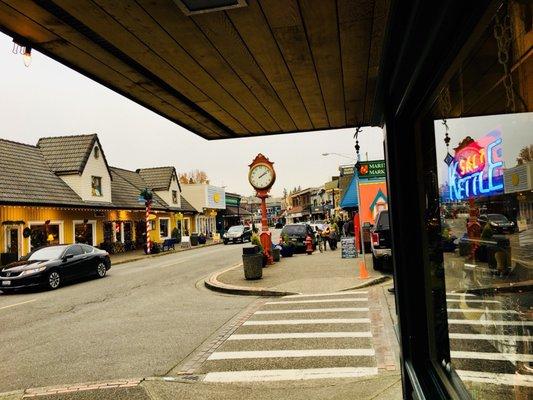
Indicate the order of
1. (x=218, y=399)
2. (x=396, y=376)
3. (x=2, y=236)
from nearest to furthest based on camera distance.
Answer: (x=218, y=399) < (x=396, y=376) < (x=2, y=236)

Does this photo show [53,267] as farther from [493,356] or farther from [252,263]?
[493,356]

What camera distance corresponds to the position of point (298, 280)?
13.4 m

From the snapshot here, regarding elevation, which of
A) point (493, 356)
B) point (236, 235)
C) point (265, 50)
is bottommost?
point (236, 235)

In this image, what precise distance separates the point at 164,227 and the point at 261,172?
2709cm

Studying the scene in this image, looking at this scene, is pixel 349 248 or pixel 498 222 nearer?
pixel 498 222

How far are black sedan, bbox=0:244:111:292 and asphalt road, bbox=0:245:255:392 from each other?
44 cm

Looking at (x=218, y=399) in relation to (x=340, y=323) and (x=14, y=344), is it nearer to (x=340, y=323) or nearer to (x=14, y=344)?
(x=340, y=323)

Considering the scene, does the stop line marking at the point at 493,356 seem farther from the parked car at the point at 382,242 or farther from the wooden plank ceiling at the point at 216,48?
the parked car at the point at 382,242

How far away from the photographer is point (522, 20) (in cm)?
125

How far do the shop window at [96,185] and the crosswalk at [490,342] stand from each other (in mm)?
30980

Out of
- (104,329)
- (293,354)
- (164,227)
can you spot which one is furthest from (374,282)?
(164,227)

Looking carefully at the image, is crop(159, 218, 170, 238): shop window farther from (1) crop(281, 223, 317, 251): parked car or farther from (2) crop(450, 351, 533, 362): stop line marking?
Result: (2) crop(450, 351, 533, 362): stop line marking

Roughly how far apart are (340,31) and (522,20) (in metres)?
1.80

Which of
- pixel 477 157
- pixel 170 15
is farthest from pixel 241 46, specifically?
pixel 477 157
